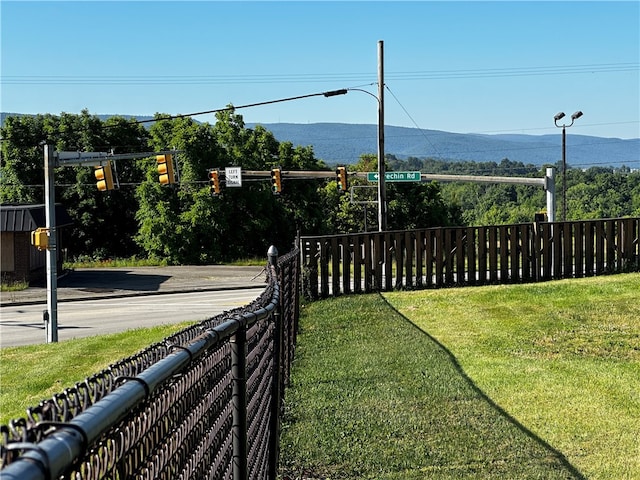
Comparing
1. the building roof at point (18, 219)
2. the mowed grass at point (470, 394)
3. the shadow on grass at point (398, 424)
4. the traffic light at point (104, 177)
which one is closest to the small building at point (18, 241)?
the building roof at point (18, 219)

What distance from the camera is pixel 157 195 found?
51625 mm

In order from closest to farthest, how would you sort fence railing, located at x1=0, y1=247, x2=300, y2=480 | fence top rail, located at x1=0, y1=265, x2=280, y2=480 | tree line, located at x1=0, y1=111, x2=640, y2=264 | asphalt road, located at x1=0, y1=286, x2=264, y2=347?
1. fence top rail, located at x1=0, y1=265, x2=280, y2=480
2. fence railing, located at x1=0, y1=247, x2=300, y2=480
3. asphalt road, located at x1=0, y1=286, x2=264, y2=347
4. tree line, located at x1=0, y1=111, x2=640, y2=264

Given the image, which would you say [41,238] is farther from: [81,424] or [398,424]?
[81,424]

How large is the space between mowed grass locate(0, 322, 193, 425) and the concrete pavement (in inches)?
518

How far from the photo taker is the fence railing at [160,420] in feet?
4.33

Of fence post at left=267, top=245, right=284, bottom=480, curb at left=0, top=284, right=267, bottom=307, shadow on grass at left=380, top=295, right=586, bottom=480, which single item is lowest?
curb at left=0, top=284, right=267, bottom=307

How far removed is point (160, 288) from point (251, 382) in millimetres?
29460

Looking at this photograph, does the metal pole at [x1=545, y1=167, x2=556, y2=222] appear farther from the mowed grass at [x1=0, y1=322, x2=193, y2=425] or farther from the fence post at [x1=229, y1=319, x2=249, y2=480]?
the fence post at [x1=229, y1=319, x2=249, y2=480]

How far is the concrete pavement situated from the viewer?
1232 inches

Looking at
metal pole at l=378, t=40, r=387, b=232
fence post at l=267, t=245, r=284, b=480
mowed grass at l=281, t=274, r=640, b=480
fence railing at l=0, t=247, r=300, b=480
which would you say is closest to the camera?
A: fence railing at l=0, t=247, r=300, b=480

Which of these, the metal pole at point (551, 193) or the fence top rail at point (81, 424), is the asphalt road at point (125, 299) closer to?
the metal pole at point (551, 193)

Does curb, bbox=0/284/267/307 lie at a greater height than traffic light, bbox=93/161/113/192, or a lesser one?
lesser

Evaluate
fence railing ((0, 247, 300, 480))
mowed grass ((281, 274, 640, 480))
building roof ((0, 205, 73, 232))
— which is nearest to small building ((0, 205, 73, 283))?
building roof ((0, 205, 73, 232))

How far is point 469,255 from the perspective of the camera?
731 inches
